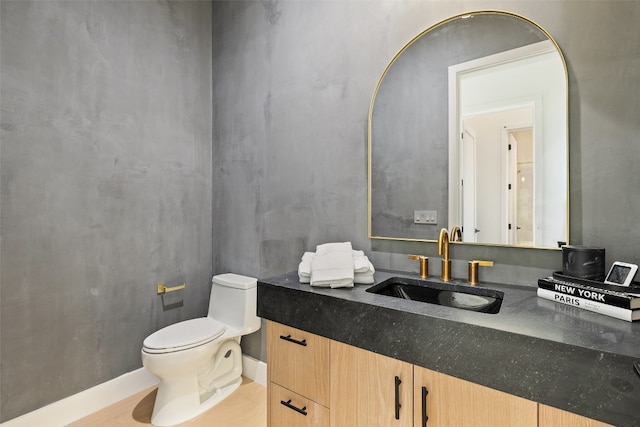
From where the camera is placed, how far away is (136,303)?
7.01 ft

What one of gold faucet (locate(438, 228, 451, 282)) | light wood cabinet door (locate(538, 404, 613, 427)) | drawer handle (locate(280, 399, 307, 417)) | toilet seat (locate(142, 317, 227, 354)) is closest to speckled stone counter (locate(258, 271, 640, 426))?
light wood cabinet door (locate(538, 404, 613, 427))

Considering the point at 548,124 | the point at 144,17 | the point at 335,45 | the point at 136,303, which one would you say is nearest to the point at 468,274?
the point at 548,124

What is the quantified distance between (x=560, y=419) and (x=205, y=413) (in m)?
1.83

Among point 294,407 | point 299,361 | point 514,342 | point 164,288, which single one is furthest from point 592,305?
point 164,288

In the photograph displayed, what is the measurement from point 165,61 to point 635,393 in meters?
2.76

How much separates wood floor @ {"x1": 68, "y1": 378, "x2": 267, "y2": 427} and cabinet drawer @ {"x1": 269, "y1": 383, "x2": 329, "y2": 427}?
59cm

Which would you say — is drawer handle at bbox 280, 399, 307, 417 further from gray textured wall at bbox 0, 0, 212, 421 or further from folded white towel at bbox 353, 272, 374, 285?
gray textured wall at bbox 0, 0, 212, 421

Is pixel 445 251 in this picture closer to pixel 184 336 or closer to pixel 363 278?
pixel 363 278

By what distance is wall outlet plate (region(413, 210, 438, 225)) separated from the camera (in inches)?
59.6

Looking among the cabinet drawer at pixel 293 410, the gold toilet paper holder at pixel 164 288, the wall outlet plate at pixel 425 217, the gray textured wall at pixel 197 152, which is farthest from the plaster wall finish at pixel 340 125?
the cabinet drawer at pixel 293 410

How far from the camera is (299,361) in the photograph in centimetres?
128

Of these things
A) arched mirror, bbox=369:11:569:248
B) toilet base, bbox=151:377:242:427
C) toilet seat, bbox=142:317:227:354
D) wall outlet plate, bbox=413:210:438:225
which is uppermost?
arched mirror, bbox=369:11:569:248

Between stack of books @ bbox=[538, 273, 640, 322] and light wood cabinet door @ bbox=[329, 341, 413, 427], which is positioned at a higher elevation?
stack of books @ bbox=[538, 273, 640, 322]

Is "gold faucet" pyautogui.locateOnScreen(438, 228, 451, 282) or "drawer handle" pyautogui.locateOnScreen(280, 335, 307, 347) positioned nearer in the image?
"drawer handle" pyautogui.locateOnScreen(280, 335, 307, 347)
